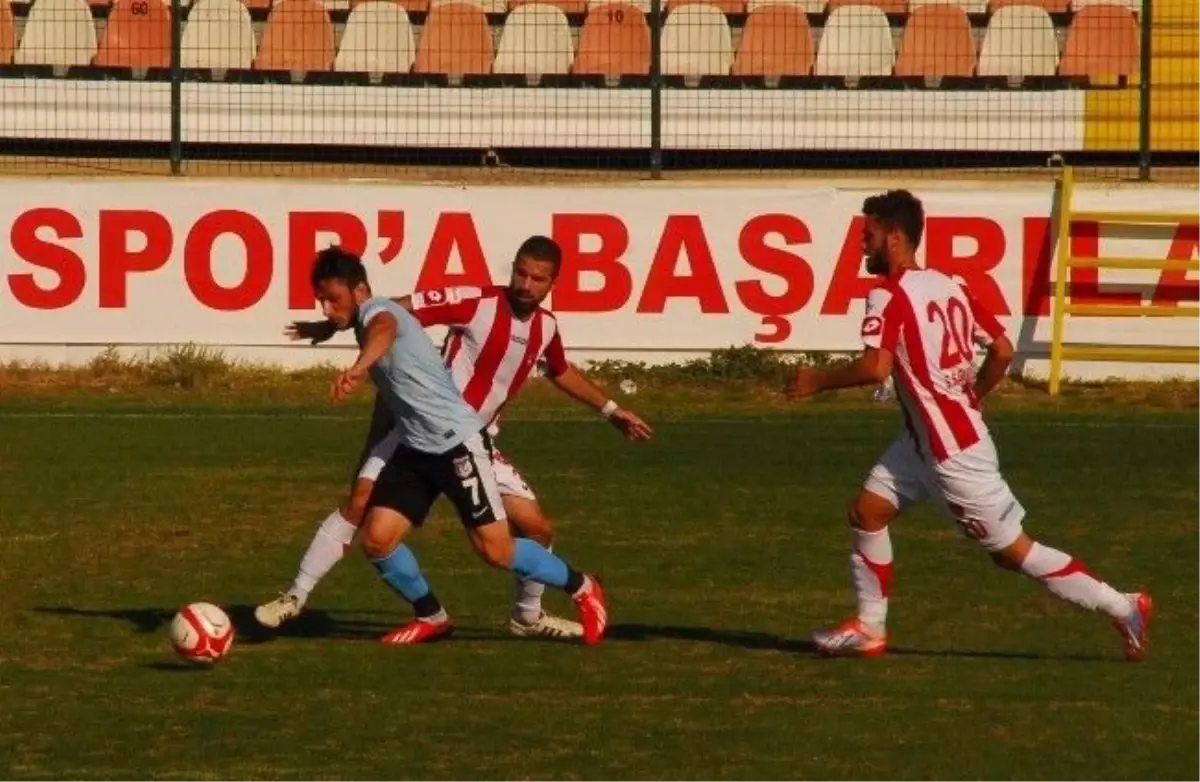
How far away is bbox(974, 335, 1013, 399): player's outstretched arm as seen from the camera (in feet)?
34.0

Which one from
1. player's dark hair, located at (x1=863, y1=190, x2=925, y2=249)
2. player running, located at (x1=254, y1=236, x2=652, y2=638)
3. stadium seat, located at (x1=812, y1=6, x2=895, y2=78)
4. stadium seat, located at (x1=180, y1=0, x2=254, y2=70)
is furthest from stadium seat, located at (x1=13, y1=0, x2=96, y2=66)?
player's dark hair, located at (x1=863, y1=190, x2=925, y2=249)

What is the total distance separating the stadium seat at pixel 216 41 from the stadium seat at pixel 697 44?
3.93m

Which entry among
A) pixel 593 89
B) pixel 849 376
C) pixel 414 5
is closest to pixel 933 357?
pixel 849 376

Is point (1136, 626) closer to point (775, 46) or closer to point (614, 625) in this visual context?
point (614, 625)

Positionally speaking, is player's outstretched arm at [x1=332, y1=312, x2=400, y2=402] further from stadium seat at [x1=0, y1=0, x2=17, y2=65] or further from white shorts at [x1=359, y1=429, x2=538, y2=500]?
stadium seat at [x1=0, y1=0, x2=17, y2=65]

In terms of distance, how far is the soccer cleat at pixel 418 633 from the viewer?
1074cm

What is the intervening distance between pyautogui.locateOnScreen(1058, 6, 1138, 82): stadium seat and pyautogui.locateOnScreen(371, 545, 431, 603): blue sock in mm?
14002

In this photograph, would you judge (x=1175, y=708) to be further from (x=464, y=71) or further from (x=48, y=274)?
(x=464, y=71)

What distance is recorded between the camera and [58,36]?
23.4m

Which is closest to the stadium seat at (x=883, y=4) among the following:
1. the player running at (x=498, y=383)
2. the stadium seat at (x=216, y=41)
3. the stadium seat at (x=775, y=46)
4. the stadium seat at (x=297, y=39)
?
the stadium seat at (x=775, y=46)

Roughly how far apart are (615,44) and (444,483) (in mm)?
13846

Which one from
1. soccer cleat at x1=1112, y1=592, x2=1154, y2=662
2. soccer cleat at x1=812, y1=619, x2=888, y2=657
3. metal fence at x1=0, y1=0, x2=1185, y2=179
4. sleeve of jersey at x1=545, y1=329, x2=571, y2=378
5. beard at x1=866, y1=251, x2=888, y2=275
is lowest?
soccer cleat at x1=812, y1=619, x2=888, y2=657

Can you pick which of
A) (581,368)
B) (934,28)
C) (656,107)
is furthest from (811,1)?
(581,368)

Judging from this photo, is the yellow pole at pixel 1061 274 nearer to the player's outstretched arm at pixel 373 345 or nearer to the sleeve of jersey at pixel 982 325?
the sleeve of jersey at pixel 982 325
